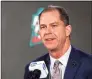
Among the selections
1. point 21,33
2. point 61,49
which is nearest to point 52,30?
point 61,49

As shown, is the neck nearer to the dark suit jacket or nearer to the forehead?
the dark suit jacket

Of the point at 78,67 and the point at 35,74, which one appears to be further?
the point at 78,67

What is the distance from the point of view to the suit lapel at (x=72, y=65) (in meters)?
1.42

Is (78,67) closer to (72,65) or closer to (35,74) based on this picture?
(72,65)

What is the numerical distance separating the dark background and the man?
1.35 meters

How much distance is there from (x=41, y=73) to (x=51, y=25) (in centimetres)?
23

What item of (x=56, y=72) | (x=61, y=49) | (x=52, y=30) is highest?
(x=52, y=30)

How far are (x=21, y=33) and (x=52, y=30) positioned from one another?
148 centimetres

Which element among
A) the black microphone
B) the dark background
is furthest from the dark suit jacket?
the dark background

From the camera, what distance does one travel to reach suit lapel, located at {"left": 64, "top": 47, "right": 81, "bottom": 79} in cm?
142

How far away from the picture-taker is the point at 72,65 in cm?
145

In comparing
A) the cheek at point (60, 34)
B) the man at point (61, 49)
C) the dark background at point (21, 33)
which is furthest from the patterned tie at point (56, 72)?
the dark background at point (21, 33)

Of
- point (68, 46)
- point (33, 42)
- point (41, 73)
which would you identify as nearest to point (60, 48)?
point (68, 46)

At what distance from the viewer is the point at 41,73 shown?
135 cm
